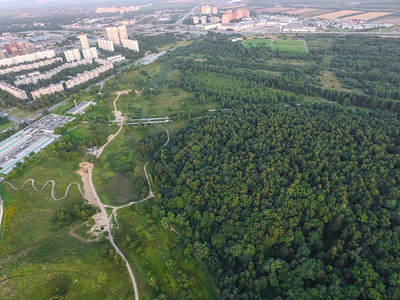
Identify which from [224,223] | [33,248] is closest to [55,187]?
[33,248]

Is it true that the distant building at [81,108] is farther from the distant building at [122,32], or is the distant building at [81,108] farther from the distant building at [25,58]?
the distant building at [122,32]

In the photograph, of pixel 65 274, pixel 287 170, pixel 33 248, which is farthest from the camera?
pixel 287 170

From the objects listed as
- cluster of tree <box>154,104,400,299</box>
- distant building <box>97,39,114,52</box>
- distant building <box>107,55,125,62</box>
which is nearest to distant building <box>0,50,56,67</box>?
distant building <box>97,39,114,52</box>

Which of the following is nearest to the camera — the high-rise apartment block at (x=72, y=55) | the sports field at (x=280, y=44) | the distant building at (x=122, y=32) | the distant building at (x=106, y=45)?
the high-rise apartment block at (x=72, y=55)

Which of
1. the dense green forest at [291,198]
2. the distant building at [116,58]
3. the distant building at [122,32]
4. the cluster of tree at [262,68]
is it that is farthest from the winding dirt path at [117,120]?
the distant building at [122,32]

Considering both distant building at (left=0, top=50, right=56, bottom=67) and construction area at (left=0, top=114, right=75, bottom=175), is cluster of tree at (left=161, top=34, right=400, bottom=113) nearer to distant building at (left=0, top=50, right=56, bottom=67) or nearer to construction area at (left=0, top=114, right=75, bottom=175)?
construction area at (left=0, top=114, right=75, bottom=175)

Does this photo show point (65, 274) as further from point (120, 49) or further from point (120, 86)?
point (120, 49)
